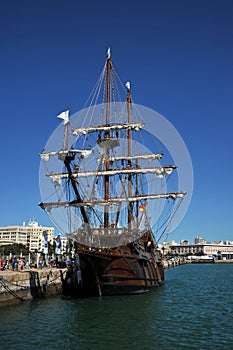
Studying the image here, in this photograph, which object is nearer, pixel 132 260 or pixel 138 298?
pixel 138 298

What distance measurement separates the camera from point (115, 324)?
22.2 metres

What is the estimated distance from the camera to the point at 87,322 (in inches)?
909

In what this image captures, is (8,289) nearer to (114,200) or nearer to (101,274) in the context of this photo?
(101,274)

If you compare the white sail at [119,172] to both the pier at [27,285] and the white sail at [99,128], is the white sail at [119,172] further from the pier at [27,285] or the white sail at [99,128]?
the pier at [27,285]

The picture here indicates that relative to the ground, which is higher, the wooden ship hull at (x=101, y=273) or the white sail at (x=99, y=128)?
the white sail at (x=99, y=128)

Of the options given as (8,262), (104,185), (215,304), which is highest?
(104,185)

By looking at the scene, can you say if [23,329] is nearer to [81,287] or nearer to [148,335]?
[148,335]

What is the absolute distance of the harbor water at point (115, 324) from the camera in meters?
18.1

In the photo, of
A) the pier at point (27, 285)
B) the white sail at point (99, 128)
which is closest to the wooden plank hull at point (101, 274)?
the pier at point (27, 285)

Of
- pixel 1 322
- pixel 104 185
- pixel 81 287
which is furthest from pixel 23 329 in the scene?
pixel 104 185

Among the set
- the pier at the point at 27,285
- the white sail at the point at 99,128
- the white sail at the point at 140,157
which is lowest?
the pier at the point at 27,285

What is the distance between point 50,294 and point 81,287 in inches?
166

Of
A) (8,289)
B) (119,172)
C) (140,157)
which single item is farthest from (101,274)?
(140,157)

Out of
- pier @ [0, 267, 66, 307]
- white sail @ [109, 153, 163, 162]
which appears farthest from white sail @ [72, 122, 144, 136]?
pier @ [0, 267, 66, 307]
